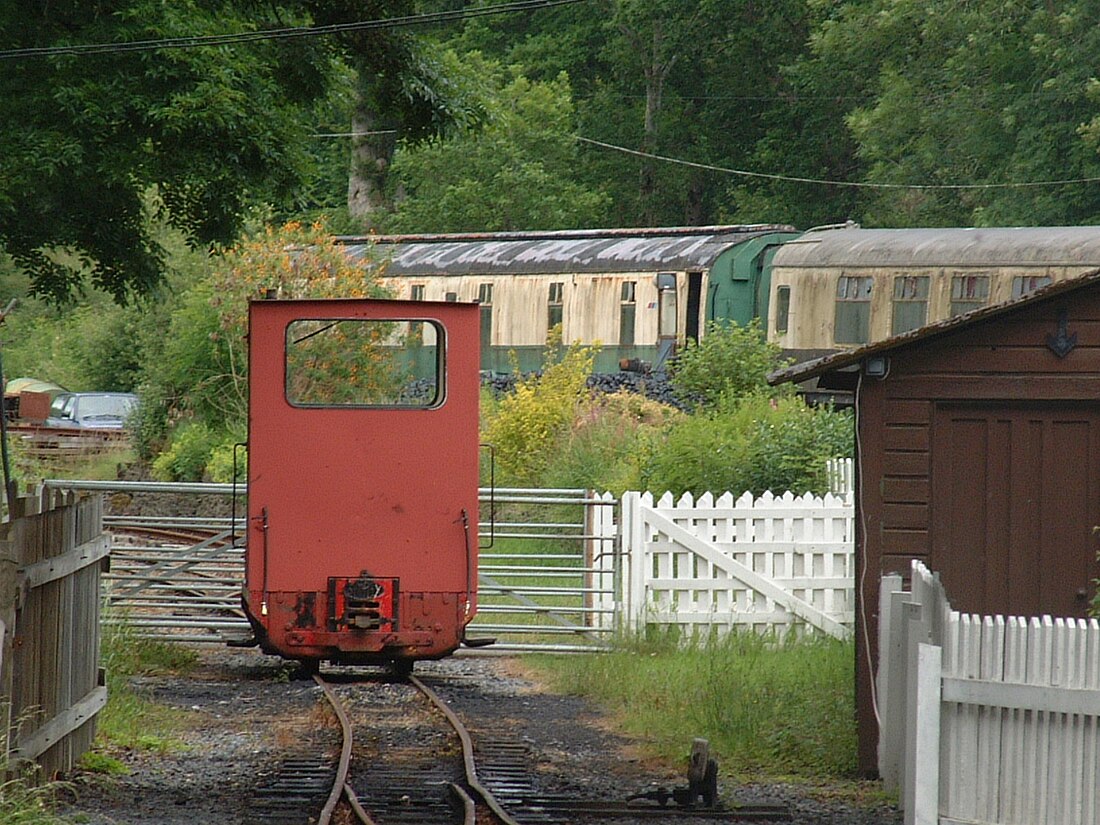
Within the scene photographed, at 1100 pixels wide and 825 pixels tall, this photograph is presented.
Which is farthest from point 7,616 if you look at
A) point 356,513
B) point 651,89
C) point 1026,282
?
point 651,89

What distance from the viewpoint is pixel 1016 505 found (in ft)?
33.2

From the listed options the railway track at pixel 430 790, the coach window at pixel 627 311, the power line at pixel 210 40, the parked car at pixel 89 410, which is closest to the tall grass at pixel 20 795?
the railway track at pixel 430 790

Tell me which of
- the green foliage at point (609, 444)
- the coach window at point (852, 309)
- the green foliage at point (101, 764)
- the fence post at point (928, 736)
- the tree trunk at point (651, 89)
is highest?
the tree trunk at point (651, 89)

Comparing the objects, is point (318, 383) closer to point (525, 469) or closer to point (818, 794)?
point (525, 469)

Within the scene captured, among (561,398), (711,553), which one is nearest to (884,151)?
(561,398)

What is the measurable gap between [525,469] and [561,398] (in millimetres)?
1392

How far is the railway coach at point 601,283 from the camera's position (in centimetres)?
3175

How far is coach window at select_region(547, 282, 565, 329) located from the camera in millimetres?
33344

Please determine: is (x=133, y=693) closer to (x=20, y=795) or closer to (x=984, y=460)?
(x=20, y=795)

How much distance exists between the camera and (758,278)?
3206cm

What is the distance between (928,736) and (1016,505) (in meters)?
3.40

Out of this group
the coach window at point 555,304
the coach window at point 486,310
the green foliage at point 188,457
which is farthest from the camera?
the coach window at point 486,310

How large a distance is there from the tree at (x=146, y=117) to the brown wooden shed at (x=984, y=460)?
14.2ft

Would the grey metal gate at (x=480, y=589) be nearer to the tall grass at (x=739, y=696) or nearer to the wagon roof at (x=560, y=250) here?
the tall grass at (x=739, y=696)
